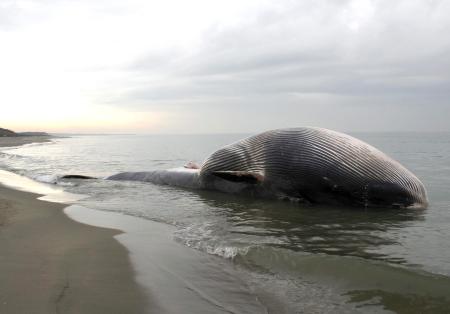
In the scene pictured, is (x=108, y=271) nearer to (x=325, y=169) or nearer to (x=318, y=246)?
(x=318, y=246)

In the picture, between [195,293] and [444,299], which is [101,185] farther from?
[444,299]

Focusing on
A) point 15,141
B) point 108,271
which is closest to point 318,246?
point 108,271

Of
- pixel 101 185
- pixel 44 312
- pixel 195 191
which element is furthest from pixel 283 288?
pixel 101 185

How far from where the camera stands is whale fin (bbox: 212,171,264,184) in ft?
33.3

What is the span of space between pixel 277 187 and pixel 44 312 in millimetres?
6938

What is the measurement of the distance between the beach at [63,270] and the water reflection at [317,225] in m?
2.04

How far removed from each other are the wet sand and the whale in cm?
426

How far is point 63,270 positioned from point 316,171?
5.88m

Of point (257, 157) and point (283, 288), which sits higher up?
point (257, 157)

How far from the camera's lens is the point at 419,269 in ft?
16.1

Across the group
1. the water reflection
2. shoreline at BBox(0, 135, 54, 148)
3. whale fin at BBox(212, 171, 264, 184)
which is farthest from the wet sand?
shoreline at BBox(0, 135, 54, 148)

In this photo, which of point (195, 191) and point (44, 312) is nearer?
point (44, 312)

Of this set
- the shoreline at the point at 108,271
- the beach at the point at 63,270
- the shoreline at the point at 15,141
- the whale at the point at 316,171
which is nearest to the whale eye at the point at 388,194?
the whale at the point at 316,171

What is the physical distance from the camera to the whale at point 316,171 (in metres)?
8.93
